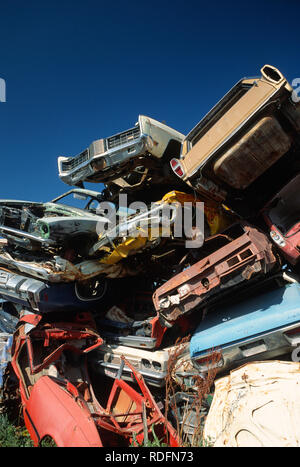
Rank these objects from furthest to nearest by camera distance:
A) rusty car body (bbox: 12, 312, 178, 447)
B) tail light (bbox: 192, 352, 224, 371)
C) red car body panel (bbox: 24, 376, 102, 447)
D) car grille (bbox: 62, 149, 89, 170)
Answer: car grille (bbox: 62, 149, 89, 170) → tail light (bbox: 192, 352, 224, 371) → rusty car body (bbox: 12, 312, 178, 447) → red car body panel (bbox: 24, 376, 102, 447)

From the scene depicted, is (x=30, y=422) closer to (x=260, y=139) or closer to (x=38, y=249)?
(x=38, y=249)

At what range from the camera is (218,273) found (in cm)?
378

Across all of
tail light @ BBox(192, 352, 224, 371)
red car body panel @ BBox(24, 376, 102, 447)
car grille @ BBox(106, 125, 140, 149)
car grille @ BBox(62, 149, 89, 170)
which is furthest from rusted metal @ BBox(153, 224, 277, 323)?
car grille @ BBox(62, 149, 89, 170)

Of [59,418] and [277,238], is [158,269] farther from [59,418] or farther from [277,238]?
[59,418]

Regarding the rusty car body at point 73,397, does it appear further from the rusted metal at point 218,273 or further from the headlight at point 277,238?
the headlight at point 277,238

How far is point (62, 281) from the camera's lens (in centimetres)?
475

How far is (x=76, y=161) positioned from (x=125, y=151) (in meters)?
1.05

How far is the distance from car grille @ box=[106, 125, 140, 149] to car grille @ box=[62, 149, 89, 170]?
456mm

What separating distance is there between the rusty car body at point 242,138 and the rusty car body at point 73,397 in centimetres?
269

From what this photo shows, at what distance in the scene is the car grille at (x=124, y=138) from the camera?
13.4ft

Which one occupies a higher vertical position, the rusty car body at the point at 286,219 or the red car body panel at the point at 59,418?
the rusty car body at the point at 286,219

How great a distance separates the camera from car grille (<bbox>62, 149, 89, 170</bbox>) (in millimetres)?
4562

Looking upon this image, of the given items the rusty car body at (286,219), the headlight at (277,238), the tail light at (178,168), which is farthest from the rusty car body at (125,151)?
the headlight at (277,238)

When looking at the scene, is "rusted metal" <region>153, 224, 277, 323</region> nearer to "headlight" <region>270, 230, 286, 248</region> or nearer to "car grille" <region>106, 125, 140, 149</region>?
"headlight" <region>270, 230, 286, 248</region>
